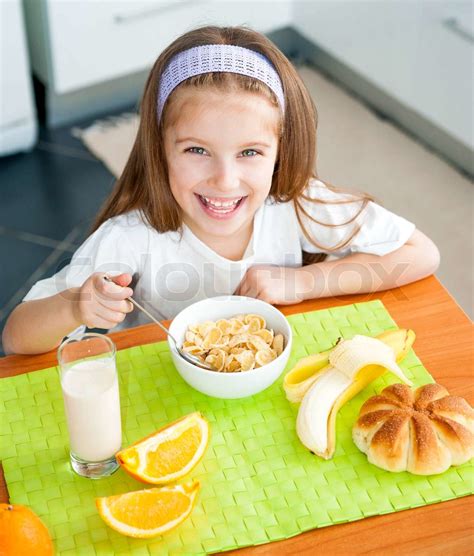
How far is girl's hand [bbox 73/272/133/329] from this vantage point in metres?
1.13

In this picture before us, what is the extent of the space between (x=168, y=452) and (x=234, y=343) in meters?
0.18

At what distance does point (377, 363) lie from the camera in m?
1.12

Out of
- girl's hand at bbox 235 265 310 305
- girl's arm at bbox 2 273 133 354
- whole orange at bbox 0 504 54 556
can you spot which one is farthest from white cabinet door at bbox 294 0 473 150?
whole orange at bbox 0 504 54 556

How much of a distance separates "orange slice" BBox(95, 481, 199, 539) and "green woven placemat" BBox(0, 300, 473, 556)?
2cm

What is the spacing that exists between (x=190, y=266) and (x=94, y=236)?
18cm

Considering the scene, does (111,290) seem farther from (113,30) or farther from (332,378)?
(113,30)

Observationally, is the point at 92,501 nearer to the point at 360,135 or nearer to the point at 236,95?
the point at 236,95

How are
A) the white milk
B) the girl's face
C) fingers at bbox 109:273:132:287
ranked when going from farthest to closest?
the girl's face → fingers at bbox 109:273:132:287 → the white milk

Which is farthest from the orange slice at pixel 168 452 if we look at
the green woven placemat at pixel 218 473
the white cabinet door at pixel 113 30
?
the white cabinet door at pixel 113 30

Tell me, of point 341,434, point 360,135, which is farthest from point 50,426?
point 360,135

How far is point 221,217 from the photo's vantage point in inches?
53.6

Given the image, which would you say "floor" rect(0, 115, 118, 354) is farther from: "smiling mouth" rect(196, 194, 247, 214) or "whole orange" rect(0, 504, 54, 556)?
"whole orange" rect(0, 504, 54, 556)

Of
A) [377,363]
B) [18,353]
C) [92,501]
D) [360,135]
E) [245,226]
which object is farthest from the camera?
[360,135]

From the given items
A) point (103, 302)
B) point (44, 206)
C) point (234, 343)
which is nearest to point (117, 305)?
point (103, 302)
